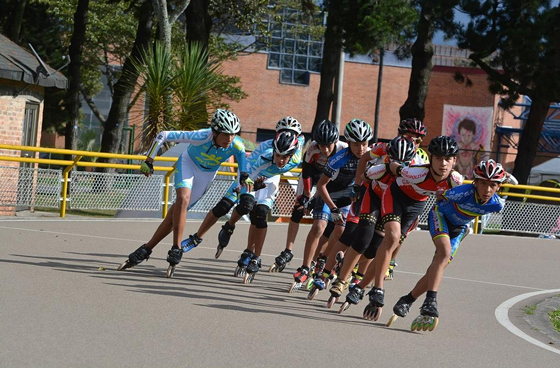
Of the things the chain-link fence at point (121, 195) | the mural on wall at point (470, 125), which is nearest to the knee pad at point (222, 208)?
the chain-link fence at point (121, 195)

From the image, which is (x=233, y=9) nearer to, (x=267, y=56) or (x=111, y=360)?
(x=267, y=56)

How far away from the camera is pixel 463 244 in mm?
19844

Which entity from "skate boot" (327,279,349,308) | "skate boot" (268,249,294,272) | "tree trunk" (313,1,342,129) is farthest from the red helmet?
"tree trunk" (313,1,342,129)

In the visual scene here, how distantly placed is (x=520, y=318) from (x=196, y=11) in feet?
58.4

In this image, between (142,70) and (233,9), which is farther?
(233,9)

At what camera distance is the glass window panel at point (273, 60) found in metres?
65.6

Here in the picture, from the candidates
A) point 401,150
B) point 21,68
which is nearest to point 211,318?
point 401,150

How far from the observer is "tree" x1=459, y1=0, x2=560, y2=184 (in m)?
25.9

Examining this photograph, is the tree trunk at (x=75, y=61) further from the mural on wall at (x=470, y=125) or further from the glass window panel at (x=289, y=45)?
the mural on wall at (x=470, y=125)

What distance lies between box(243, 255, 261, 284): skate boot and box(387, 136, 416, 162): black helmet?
2.25 metres

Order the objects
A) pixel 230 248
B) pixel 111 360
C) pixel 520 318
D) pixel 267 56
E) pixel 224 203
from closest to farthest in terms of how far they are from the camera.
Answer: pixel 111 360
pixel 520 318
pixel 224 203
pixel 230 248
pixel 267 56

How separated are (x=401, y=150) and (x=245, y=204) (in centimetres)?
246

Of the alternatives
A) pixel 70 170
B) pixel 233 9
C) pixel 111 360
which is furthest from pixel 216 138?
pixel 233 9

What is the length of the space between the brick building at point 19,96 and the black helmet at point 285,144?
9.17 metres
